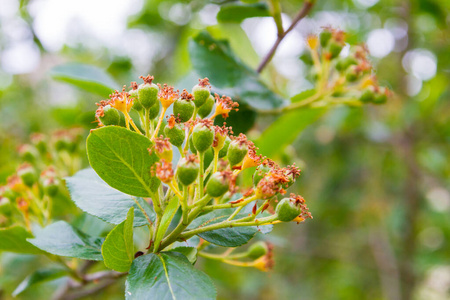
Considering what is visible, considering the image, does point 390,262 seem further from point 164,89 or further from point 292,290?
point 164,89

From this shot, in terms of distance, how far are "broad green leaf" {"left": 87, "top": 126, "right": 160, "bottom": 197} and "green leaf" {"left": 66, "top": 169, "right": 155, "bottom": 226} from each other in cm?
10

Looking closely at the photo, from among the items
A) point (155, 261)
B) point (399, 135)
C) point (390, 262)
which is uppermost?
point (155, 261)

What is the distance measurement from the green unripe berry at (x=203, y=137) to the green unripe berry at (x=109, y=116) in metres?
0.23

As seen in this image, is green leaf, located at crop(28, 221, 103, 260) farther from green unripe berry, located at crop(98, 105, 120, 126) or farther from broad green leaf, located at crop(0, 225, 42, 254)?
green unripe berry, located at crop(98, 105, 120, 126)

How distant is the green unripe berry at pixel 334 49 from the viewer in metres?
1.62

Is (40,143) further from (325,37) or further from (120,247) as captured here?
(325,37)

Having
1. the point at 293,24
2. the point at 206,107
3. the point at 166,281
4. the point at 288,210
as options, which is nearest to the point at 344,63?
the point at 293,24

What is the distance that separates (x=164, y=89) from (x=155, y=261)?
422 millimetres

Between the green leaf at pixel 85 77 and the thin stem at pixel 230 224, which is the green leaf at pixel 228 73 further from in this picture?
the thin stem at pixel 230 224

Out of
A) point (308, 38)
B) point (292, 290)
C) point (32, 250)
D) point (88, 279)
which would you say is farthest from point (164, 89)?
point (292, 290)

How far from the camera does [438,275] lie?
524cm

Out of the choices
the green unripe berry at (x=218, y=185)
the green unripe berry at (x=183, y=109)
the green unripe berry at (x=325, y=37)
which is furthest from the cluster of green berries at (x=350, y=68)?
the green unripe berry at (x=218, y=185)

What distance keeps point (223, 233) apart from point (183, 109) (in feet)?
1.06

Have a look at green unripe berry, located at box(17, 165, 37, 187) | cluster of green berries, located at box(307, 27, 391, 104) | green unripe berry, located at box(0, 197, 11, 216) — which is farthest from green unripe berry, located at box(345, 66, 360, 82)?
green unripe berry, located at box(0, 197, 11, 216)
